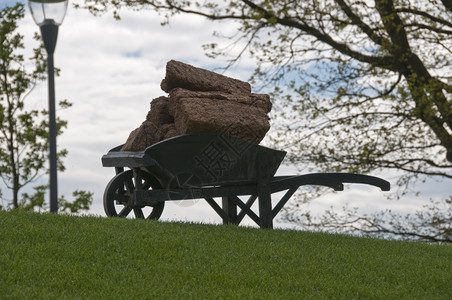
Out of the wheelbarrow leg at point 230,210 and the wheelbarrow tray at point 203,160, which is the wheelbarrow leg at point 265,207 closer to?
the wheelbarrow tray at point 203,160

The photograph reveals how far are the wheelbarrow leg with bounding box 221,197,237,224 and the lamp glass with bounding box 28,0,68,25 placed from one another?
11.1 ft

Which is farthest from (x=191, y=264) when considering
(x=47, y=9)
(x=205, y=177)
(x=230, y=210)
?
(x=47, y=9)

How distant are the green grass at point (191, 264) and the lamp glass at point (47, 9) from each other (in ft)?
7.41

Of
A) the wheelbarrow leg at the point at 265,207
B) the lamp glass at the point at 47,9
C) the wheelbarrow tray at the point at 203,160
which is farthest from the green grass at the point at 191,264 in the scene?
the lamp glass at the point at 47,9

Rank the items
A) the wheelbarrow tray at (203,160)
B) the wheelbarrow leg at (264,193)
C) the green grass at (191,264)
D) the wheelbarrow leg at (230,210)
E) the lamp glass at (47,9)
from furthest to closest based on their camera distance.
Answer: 1. the wheelbarrow leg at (230,210)
2. the wheelbarrow leg at (264,193)
3. the wheelbarrow tray at (203,160)
4. the lamp glass at (47,9)
5. the green grass at (191,264)

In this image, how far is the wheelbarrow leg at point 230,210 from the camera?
8.25m

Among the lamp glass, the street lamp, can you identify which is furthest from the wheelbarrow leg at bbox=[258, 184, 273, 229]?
the lamp glass

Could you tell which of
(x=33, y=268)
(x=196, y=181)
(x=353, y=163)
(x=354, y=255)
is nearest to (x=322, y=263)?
(x=354, y=255)

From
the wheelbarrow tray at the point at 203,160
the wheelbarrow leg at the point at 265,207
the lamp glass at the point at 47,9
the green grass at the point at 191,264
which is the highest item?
the lamp glass at the point at 47,9

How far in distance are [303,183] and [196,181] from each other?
5.43ft

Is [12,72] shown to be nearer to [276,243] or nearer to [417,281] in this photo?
[276,243]

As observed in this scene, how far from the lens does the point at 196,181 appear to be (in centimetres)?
743

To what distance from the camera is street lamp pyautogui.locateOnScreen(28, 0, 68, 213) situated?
6199mm

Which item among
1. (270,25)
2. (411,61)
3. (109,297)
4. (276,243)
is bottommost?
(109,297)
